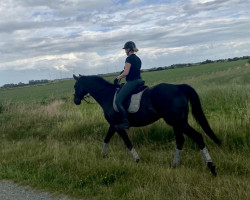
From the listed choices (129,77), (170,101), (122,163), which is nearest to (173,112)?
(170,101)

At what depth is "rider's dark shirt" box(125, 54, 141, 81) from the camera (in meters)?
5.80

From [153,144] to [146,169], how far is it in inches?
75.6

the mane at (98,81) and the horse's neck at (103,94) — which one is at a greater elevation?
the mane at (98,81)

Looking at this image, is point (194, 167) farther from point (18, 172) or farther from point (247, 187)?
point (18, 172)

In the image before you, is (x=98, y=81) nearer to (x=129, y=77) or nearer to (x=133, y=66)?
(x=129, y=77)

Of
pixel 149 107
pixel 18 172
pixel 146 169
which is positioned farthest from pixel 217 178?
pixel 18 172

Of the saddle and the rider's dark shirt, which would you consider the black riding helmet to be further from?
the saddle

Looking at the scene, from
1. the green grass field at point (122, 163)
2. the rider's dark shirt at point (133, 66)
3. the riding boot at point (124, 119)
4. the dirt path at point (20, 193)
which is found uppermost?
the rider's dark shirt at point (133, 66)

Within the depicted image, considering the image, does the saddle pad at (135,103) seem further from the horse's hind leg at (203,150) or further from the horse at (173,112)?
the horse's hind leg at (203,150)

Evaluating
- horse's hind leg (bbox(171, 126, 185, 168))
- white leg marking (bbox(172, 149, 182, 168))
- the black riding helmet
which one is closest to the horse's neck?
the black riding helmet

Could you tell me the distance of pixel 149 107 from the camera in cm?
559

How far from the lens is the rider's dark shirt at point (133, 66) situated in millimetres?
5797

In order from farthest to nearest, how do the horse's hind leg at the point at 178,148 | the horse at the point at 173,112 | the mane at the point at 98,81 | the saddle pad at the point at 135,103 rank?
the mane at the point at 98,81
the saddle pad at the point at 135,103
the horse's hind leg at the point at 178,148
the horse at the point at 173,112

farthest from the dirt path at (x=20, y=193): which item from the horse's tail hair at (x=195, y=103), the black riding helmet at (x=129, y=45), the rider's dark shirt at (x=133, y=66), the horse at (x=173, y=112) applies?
the black riding helmet at (x=129, y=45)
